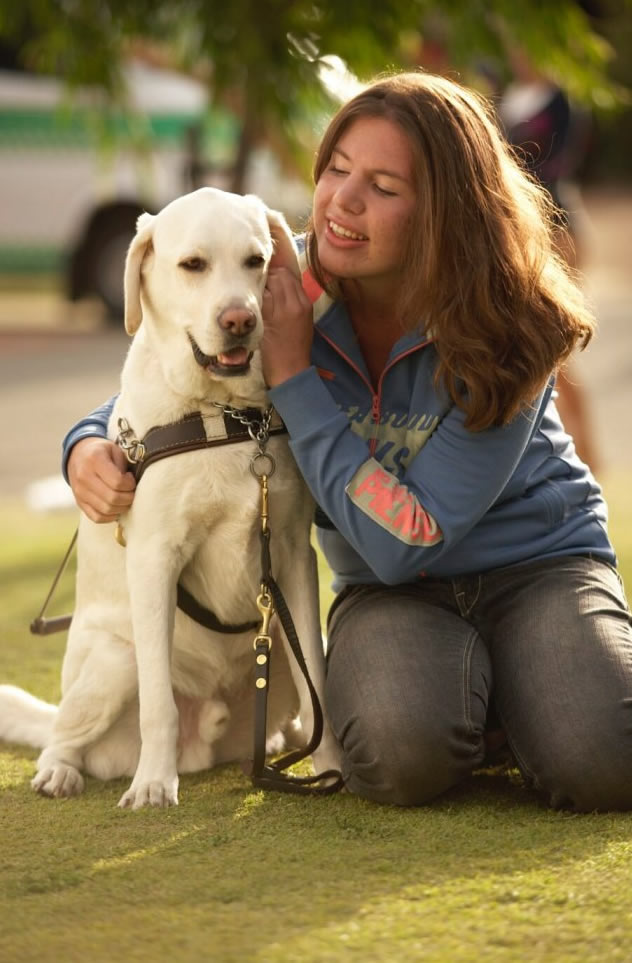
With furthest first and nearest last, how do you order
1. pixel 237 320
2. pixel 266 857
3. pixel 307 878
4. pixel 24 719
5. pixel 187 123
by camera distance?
pixel 187 123 → pixel 24 719 → pixel 237 320 → pixel 266 857 → pixel 307 878

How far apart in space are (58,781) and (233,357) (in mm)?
917

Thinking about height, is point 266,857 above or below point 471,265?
below

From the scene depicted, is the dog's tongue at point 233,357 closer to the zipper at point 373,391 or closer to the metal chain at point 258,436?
the metal chain at point 258,436

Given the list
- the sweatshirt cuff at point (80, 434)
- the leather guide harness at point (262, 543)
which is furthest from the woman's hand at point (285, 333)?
the sweatshirt cuff at point (80, 434)

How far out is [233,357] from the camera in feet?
8.55

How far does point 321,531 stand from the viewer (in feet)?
9.96

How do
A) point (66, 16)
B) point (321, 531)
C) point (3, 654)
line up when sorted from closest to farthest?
point (321, 531) < point (3, 654) < point (66, 16)

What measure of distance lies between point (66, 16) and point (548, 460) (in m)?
2.68

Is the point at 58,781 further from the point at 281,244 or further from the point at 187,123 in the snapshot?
the point at 187,123

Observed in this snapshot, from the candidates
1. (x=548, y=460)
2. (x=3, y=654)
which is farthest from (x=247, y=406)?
(x=3, y=654)

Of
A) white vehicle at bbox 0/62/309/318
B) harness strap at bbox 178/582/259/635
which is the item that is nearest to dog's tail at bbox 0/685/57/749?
harness strap at bbox 178/582/259/635

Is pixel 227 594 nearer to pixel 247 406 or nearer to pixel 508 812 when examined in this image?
pixel 247 406

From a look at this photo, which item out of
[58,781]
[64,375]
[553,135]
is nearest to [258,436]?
[58,781]

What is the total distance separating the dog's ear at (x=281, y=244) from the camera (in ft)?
9.20
